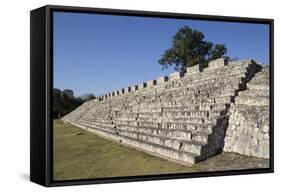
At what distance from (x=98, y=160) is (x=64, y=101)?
1.07 m

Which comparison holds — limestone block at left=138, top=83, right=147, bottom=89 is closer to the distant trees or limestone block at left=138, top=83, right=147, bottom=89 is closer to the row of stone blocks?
the row of stone blocks

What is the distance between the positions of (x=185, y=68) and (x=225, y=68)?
0.77 meters

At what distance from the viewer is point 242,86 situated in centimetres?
1013

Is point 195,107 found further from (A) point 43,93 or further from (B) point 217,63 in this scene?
(A) point 43,93

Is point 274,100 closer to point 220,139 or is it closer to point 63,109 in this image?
point 220,139

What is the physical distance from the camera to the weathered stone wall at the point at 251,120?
9.79 meters

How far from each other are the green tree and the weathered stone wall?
2.85ft

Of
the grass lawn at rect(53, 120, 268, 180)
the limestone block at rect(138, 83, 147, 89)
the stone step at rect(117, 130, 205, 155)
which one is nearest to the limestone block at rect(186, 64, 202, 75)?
the limestone block at rect(138, 83, 147, 89)

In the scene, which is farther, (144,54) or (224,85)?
(224,85)

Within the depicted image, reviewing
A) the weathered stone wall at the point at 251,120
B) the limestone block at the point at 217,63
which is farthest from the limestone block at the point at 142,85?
the weathered stone wall at the point at 251,120

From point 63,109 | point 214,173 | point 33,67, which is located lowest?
point 214,173

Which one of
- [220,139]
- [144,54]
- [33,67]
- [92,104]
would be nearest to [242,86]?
[220,139]

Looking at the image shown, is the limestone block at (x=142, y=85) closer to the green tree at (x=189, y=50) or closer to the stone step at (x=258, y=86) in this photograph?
the green tree at (x=189, y=50)

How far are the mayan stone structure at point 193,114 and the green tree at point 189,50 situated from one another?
130mm
